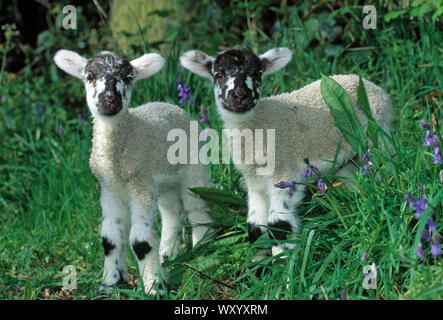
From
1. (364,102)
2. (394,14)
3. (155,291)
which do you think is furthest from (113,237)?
(394,14)

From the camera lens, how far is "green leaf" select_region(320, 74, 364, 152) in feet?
15.1

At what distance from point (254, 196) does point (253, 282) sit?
0.71 m

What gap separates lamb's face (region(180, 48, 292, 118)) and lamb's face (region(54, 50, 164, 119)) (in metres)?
0.33

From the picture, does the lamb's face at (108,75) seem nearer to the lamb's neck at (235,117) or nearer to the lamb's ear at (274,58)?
the lamb's neck at (235,117)

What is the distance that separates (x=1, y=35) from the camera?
922cm

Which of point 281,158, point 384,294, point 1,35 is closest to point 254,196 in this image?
point 281,158

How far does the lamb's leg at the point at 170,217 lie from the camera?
5152mm

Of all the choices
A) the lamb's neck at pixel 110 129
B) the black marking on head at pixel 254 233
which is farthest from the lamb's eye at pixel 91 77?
the black marking on head at pixel 254 233

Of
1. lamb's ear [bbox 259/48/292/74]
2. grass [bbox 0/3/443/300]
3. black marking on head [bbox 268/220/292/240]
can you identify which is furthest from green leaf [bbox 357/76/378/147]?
black marking on head [bbox 268/220/292/240]

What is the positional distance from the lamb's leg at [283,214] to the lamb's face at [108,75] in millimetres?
1277

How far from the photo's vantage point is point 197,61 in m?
4.50

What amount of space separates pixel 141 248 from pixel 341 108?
1.86 meters
